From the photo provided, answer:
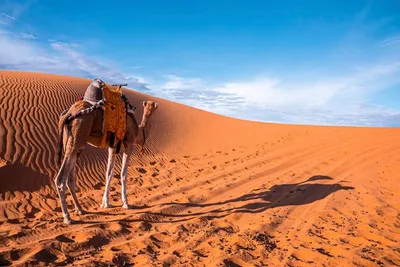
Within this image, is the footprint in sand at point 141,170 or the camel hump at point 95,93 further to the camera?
the footprint in sand at point 141,170

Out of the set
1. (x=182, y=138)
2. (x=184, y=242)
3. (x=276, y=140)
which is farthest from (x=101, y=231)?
(x=276, y=140)

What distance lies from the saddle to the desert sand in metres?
1.70

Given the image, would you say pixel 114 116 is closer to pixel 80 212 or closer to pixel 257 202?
pixel 80 212

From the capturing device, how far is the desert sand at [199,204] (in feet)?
17.4

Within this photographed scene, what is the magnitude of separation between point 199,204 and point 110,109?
10.6 feet

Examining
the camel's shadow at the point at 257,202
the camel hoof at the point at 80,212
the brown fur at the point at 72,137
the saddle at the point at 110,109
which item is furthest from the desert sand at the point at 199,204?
the saddle at the point at 110,109

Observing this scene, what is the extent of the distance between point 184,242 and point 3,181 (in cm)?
552

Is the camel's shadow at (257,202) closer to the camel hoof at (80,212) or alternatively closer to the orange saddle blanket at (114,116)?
the camel hoof at (80,212)

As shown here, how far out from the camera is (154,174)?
11.2m

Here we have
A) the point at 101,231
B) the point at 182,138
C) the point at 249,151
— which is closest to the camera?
the point at 101,231

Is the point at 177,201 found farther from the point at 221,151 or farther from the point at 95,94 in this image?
the point at 221,151

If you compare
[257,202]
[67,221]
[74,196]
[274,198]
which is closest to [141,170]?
[74,196]

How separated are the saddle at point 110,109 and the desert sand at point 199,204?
1701 mm

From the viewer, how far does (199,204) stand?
8219mm
